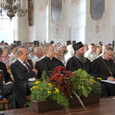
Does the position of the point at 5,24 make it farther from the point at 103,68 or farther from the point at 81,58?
the point at 103,68

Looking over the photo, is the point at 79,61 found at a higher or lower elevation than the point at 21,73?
higher

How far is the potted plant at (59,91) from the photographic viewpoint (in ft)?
10.1

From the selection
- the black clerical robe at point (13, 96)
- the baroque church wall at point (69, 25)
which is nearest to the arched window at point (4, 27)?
the baroque church wall at point (69, 25)

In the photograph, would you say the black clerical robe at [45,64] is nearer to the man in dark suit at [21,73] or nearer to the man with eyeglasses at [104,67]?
the man in dark suit at [21,73]

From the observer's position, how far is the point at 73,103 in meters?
3.29

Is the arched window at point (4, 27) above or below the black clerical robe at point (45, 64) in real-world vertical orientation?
above

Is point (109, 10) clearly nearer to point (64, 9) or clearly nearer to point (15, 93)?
point (64, 9)

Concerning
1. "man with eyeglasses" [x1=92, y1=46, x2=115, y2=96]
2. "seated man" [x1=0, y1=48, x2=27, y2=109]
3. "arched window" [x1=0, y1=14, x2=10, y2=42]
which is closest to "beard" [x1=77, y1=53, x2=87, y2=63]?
"man with eyeglasses" [x1=92, y1=46, x2=115, y2=96]

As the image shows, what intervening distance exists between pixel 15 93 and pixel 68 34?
14.8 meters

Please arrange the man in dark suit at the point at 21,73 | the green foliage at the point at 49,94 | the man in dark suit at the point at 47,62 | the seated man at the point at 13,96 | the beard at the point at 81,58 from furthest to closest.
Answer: the beard at the point at 81,58 < the man in dark suit at the point at 47,62 < the man in dark suit at the point at 21,73 < the seated man at the point at 13,96 < the green foliage at the point at 49,94

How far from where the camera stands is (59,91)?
312cm

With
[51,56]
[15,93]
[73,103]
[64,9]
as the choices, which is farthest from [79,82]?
[64,9]

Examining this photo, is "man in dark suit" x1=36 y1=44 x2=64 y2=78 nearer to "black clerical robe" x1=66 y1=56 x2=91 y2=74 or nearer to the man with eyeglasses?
"black clerical robe" x1=66 y1=56 x2=91 y2=74

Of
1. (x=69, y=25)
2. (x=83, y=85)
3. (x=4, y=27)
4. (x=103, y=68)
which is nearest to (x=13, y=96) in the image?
(x=83, y=85)
